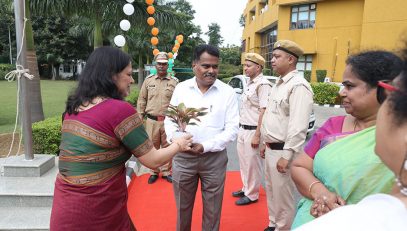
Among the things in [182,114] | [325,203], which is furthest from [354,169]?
[182,114]

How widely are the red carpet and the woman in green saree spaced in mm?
2028

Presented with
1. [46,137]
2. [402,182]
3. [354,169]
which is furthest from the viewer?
[46,137]

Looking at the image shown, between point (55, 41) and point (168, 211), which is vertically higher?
point (55, 41)

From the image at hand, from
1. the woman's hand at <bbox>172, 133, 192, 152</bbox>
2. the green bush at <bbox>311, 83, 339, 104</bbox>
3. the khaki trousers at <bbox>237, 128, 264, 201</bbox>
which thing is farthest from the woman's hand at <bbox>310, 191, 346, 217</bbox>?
the green bush at <bbox>311, 83, 339, 104</bbox>

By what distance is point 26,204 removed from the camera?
3.38m

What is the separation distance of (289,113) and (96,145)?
69.6 inches

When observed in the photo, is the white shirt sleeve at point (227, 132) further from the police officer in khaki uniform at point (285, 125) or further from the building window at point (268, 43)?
the building window at point (268, 43)

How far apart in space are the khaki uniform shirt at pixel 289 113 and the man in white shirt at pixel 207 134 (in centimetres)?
43

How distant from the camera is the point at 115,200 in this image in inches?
72.2

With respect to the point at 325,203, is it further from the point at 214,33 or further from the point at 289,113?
the point at 214,33

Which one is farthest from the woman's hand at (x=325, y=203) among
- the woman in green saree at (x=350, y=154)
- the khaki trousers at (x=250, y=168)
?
the khaki trousers at (x=250, y=168)

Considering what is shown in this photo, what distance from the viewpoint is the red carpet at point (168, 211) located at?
11.3 feet

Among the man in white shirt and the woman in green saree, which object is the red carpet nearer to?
the man in white shirt

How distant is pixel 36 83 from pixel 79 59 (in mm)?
32869
